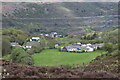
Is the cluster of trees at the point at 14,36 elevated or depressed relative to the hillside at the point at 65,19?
depressed

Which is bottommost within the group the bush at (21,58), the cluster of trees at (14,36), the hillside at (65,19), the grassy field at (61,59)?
the grassy field at (61,59)

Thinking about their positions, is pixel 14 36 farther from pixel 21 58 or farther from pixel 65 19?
pixel 21 58

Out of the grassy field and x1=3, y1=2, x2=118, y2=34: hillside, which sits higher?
x1=3, y1=2, x2=118, y2=34: hillside

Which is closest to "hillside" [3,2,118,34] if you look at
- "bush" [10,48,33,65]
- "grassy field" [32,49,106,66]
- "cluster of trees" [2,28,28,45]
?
"cluster of trees" [2,28,28,45]

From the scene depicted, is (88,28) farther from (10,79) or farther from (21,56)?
(10,79)

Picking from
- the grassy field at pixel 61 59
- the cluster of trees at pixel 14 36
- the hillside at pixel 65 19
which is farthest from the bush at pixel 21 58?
the cluster of trees at pixel 14 36

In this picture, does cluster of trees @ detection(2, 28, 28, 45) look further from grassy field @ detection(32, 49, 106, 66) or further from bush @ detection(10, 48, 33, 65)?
bush @ detection(10, 48, 33, 65)

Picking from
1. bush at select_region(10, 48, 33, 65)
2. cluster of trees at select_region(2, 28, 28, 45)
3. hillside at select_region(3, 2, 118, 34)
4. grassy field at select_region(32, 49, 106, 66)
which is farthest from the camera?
cluster of trees at select_region(2, 28, 28, 45)

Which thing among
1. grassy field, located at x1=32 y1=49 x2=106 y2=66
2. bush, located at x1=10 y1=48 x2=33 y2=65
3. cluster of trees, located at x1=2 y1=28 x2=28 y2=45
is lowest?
grassy field, located at x1=32 y1=49 x2=106 y2=66

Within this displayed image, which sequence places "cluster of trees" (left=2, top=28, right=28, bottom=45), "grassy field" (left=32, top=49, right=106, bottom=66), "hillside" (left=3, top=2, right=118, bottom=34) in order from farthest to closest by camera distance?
"cluster of trees" (left=2, top=28, right=28, bottom=45) < "hillside" (left=3, top=2, right=118, bottom=34) < "grassy field" (left=32, top=49, right=106, bottom=66)

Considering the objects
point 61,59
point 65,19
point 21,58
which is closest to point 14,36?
point 65,19

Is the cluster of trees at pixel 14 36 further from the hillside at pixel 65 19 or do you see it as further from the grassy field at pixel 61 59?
the grassy field at pixel 61 59

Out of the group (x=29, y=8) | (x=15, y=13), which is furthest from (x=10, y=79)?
(x=29, y=8)
